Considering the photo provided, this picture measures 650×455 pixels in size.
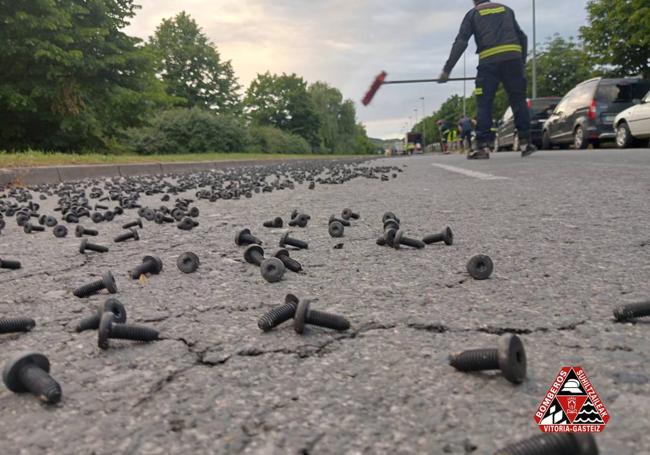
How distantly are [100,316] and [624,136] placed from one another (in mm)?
17847

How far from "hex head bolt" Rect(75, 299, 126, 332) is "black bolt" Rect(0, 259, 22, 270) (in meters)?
1.48

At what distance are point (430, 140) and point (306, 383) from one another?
521 feet

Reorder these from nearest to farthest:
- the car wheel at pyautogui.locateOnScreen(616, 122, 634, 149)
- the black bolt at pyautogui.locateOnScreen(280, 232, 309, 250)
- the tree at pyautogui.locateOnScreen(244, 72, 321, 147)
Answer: the black bolt at pyautogui.locateOnScreen(280, 232, 309, 250), the car wheel at pyautogui.locateOnScreen(616, 122, 634, 149), the tree at pyautogui.locateOnScreen(244, 72, 321, 147)

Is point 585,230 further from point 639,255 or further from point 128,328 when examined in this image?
point 128,328

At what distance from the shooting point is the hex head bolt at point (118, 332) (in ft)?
5.94

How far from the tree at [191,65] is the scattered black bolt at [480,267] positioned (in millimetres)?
61109

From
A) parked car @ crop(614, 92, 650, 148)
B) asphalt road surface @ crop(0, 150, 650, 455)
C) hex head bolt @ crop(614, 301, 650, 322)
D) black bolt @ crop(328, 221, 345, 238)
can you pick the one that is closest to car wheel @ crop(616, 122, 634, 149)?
parked car @ crop(614, 92, 650, 148)

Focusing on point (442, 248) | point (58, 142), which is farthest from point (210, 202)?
point (58, 142)

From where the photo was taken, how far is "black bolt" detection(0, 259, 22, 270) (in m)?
3.16

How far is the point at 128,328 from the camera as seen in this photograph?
1.84 meters

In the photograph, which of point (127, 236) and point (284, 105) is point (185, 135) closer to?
point (127, 236)

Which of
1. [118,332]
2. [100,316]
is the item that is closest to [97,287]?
[100,316]

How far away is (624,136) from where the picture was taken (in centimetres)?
1644

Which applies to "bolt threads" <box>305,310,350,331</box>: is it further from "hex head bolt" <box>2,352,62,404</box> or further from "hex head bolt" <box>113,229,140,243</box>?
"hex head bolt" <box>113,229,140,243</box>
